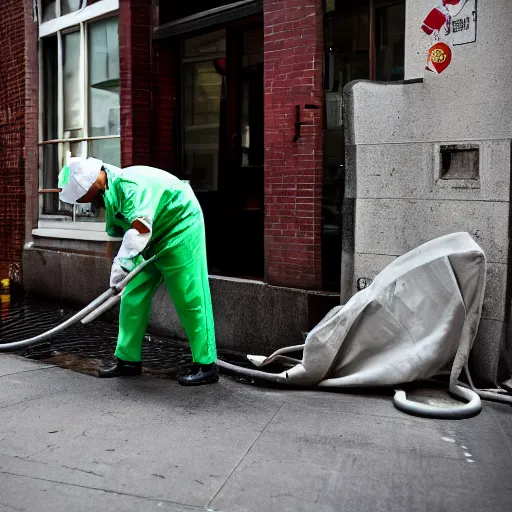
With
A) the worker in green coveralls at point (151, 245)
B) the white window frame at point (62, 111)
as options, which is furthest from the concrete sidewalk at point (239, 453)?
the white window frame at point (62, 111)

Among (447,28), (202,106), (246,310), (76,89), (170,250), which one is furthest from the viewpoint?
(76,89)

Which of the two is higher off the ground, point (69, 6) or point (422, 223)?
point (69, 6)

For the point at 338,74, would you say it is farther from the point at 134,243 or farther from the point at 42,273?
Answer: the point at 42,273

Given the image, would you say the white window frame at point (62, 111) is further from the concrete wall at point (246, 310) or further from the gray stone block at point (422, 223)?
the gray stone block at point (422, 223)

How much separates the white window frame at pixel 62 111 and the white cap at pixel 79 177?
3791mm

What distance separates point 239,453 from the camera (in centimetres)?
419

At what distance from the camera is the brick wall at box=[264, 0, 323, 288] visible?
686 cm

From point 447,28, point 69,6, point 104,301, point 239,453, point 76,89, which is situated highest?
point 69,6

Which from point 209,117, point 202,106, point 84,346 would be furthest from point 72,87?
point 84,346

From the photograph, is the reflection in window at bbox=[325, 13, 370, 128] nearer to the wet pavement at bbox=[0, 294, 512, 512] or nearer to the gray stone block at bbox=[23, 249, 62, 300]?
the wet pavement at bbox=[0, 294, 512, 512]

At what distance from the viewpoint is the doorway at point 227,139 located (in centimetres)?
845

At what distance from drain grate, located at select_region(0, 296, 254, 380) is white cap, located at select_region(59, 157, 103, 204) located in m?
1.60

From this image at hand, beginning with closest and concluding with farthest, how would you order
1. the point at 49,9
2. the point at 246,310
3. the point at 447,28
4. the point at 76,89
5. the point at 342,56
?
the point at 447,28 < the point at 342,56 < the point at 246,310 < the point at 76,89 < the point at 49,9

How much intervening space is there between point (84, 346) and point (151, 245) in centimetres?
217
